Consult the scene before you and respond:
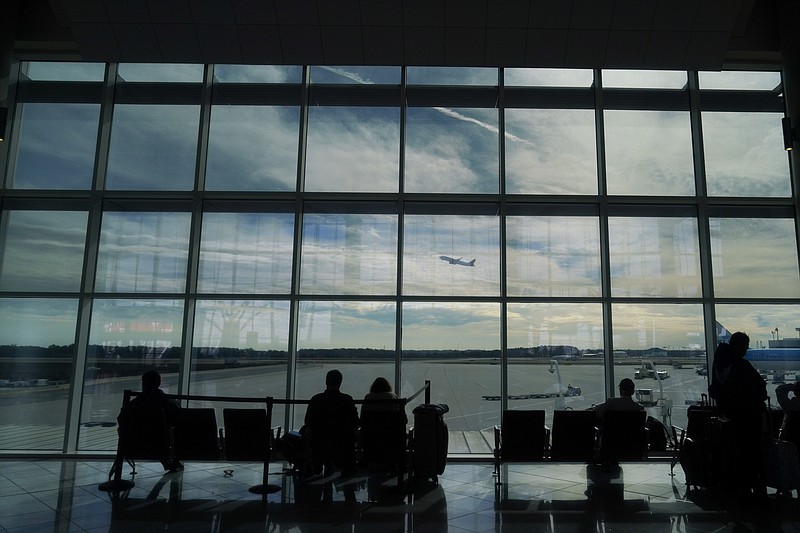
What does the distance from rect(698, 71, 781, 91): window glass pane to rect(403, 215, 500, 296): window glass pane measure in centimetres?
427

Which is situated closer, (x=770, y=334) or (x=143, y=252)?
(x=770, y=334)

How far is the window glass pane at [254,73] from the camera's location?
8969 millimetres

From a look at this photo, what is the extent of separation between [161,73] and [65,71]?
158 cm

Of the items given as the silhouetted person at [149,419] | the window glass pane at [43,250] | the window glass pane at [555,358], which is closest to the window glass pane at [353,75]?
the window glass pane at [555,358]

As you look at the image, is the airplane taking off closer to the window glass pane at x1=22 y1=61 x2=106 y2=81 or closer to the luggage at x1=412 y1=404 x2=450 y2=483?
the luggage at x1=412 y1=404 x2=450 y2=483

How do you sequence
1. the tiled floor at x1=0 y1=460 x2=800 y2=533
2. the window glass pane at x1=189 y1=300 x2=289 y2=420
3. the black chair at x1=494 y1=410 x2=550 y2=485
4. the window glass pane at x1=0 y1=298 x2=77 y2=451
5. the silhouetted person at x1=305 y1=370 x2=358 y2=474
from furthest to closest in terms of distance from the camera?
the window glass pane at x1=189 y1=300 x2=289 y2=420 < the window glass pane at x1=0 y1=298 x2=77 y2=451 < the black chair at x1=494 y1=410 x2=550 y2=485 < the silhouetted person at x1=305 y1=370 x2=358 y2=474 < the tiled floor at x1=0 y1=460 x2=800 y2=533

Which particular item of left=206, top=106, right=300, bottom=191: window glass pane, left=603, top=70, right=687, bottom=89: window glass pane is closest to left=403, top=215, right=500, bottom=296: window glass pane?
left=206, top=106, right=300, bottom=191: window glass pane

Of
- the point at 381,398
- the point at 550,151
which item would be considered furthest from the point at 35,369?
the point at 550,151

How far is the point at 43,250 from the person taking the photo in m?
8.45

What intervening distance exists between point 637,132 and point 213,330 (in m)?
7.46

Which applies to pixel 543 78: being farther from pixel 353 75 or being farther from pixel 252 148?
pixel 252 148

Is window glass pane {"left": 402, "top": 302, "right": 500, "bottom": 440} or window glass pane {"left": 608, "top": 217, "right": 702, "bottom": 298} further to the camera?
window glass pane {"left": 608, "top": 217, "right": 702, "bottom": 298}

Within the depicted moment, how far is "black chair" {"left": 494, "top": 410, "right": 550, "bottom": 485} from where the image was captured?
6.14m

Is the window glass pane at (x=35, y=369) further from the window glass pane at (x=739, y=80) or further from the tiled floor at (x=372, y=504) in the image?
the window glass pane at (x=739, y=80)
